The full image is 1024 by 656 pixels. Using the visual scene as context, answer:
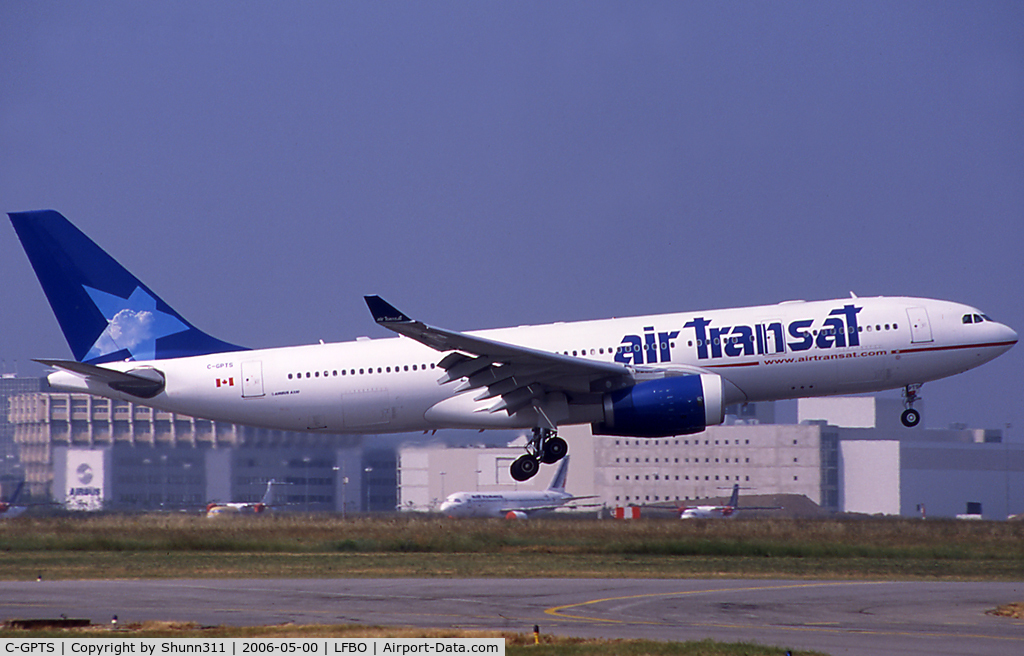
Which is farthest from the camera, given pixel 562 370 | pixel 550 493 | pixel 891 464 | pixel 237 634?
pixel 891 464

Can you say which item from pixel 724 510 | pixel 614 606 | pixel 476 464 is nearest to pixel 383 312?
pixel 614 606

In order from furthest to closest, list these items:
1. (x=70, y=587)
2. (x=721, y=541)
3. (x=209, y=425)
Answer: (x=209, y=425) → (x=721, y=541) → (x=70, y=587)

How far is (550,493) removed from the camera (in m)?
65.9

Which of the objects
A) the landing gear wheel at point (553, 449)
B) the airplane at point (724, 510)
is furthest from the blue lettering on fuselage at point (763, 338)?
the airplane at point (724, 510)

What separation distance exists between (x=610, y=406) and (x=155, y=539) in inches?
608

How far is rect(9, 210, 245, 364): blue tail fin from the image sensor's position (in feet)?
110

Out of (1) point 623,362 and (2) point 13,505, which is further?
(2) point 13,505

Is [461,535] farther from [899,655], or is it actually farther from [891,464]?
[891,464]

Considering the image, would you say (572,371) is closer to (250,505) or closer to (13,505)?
(250,505)

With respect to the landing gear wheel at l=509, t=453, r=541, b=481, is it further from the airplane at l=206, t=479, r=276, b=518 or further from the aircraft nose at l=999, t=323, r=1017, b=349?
the airplane at l=206, t=479, r=276, b=518

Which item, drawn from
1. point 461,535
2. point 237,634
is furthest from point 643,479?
point 237,634

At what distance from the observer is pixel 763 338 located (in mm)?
30250

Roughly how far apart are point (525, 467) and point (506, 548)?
306cm

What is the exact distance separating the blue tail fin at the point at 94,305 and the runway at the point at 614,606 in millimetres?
9943
